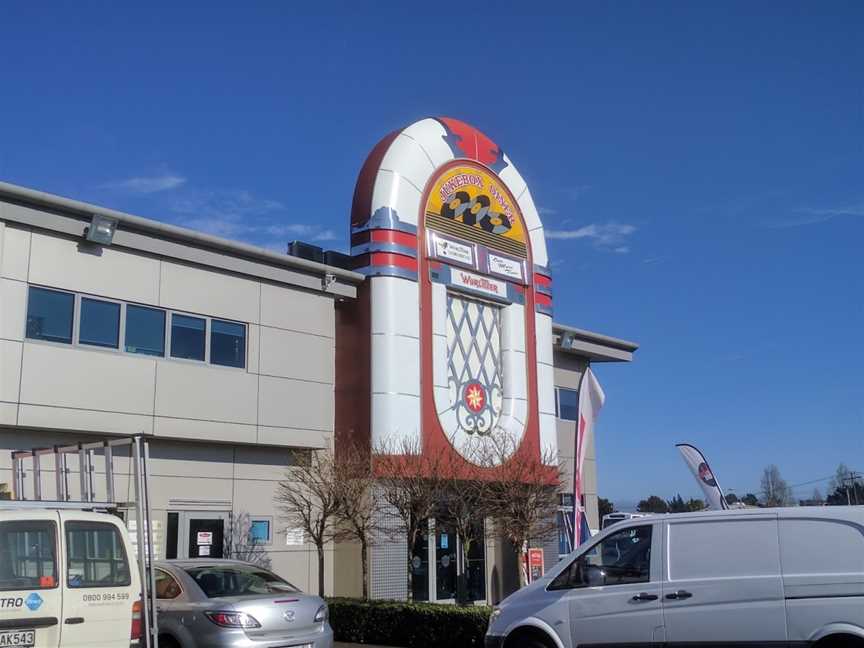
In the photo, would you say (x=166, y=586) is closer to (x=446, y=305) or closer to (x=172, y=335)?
(x=172, y=335)

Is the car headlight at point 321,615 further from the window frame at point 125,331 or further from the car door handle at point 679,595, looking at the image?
the window frame at point 125,331

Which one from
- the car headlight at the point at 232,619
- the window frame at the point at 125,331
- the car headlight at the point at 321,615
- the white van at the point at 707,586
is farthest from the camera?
the window frame at the point at 125,331

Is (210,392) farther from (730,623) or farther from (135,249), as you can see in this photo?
(730,623)

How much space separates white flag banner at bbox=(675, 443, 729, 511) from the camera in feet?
64.5

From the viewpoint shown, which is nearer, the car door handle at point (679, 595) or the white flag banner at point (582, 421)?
the car door handle at point (679, 595)

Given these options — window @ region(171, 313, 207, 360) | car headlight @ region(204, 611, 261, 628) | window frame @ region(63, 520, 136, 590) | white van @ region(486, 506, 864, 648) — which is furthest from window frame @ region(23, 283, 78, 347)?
white van @ region(486, 506, 864, 648)

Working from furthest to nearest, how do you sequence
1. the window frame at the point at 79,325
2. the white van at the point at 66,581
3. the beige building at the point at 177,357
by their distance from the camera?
the window frame at the point at 79,325 → the beige building at the point at 177,357 → the white van at the point at 66,581

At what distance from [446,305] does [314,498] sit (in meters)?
5.65

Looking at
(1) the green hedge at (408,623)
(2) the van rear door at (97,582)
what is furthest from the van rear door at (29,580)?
(1) the green hedge at (408,623)

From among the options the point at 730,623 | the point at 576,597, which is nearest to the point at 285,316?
the point at 576,597

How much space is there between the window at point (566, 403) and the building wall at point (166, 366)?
9.35 m

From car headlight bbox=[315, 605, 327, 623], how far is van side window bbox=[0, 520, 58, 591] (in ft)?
13.2

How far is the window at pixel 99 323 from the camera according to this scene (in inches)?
661

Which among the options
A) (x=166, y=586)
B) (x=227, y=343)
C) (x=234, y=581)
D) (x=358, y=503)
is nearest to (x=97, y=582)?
(x=166, y=586)
